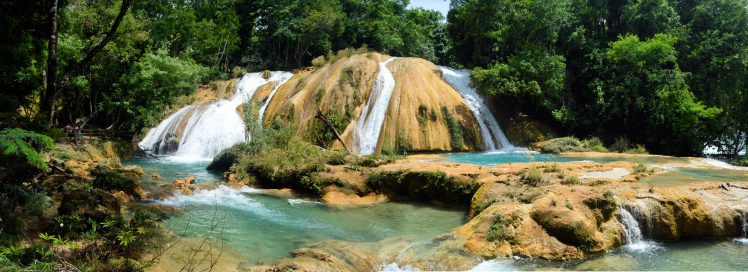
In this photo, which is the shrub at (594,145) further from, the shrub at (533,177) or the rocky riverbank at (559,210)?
the shrub at (533,177)

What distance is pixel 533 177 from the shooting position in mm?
12859

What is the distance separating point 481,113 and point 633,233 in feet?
61.8

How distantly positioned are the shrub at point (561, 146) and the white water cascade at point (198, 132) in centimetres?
1675

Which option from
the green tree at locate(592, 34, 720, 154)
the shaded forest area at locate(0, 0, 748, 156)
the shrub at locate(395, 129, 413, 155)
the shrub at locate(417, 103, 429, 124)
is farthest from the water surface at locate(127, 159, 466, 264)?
the green tree at locate(592, 34, 720, 154)

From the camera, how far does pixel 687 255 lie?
9789 mm

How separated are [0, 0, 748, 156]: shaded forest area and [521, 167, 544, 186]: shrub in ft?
52.8

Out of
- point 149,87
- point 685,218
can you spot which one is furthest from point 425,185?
point 149,87

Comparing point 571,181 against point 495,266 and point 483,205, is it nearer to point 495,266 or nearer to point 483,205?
point 483,205

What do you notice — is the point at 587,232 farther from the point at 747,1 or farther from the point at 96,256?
the point at 747,1

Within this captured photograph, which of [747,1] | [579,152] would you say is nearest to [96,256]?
[579,152]

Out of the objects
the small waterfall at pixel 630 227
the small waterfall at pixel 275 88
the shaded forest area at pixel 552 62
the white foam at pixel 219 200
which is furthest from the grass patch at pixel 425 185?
the small waterfall at pixel 275 88

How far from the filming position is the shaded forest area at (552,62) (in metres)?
24.4

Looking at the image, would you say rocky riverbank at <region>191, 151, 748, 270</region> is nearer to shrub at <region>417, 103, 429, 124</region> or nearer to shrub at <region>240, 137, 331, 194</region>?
shrub at <region>240, 137, 331, 194</region>

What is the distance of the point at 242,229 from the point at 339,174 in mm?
5195
